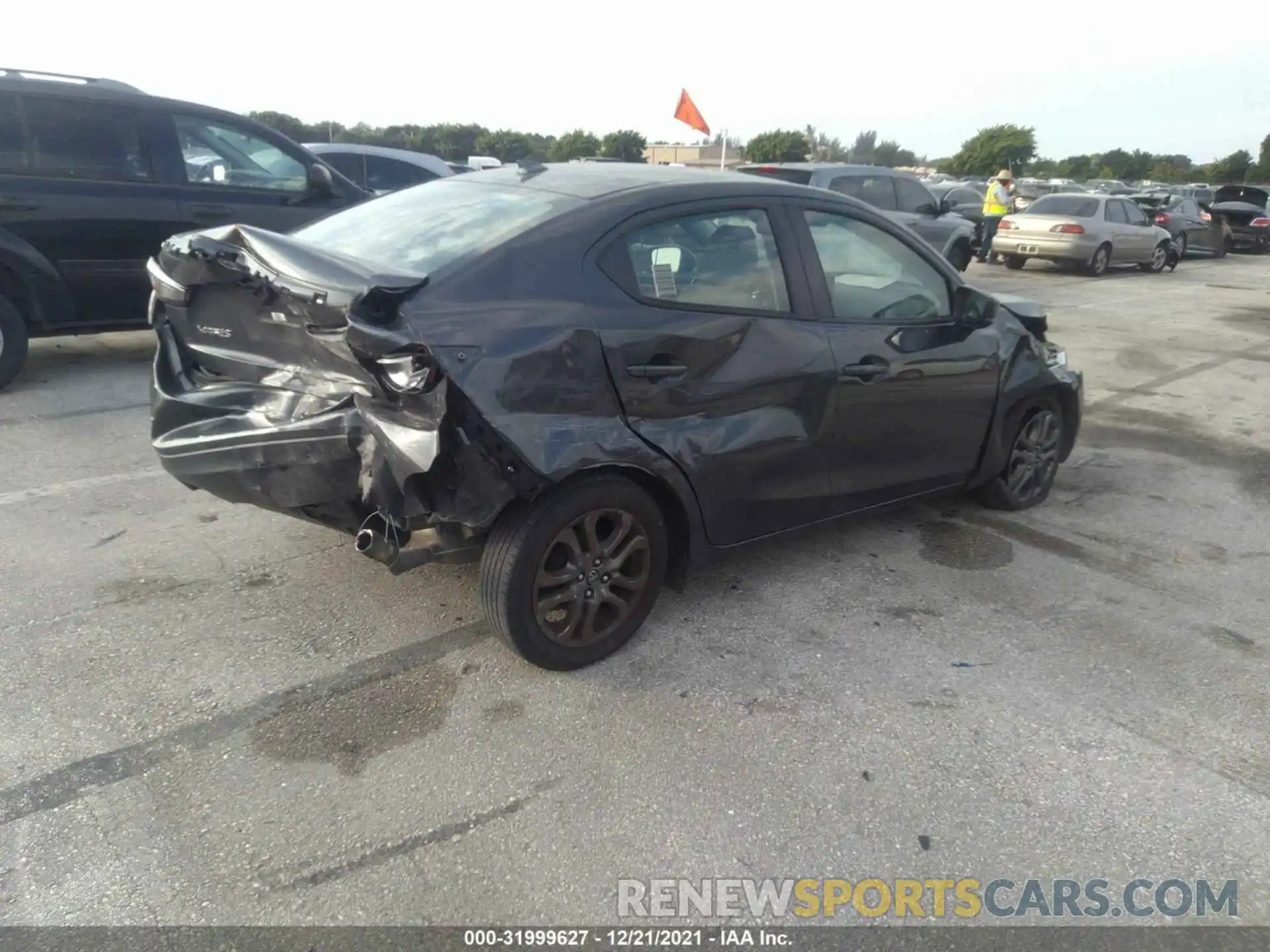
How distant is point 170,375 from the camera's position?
11.7ft

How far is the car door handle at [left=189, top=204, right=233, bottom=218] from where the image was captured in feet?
22.5

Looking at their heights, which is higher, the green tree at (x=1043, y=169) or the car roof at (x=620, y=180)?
the car roof at (x=620, y=180)

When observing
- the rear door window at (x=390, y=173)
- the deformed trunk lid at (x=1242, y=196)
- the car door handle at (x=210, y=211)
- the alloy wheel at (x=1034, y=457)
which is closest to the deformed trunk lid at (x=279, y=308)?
the alloy wheel at (x=1034, y=457)

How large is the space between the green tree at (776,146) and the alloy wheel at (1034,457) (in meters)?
34.2

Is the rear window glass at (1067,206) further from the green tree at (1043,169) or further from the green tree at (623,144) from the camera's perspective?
the green tree at (1043,169)

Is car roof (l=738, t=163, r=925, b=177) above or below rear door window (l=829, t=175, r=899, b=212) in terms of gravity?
above

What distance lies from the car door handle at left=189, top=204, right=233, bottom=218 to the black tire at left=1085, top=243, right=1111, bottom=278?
1492 cm

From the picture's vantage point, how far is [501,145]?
3803cm

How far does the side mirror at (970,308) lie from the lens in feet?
14.1

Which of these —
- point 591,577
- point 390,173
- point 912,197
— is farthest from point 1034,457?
point 912,197

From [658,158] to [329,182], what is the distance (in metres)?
18.3

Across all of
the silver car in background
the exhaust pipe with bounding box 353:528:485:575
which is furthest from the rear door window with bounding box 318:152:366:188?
the silver car in background

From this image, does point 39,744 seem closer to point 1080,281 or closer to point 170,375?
point 170,375

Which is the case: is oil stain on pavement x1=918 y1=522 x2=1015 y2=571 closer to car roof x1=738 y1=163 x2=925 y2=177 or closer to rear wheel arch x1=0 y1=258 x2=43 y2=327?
rear wheel arch x1=0 y1=258 x2=43 y2=327
